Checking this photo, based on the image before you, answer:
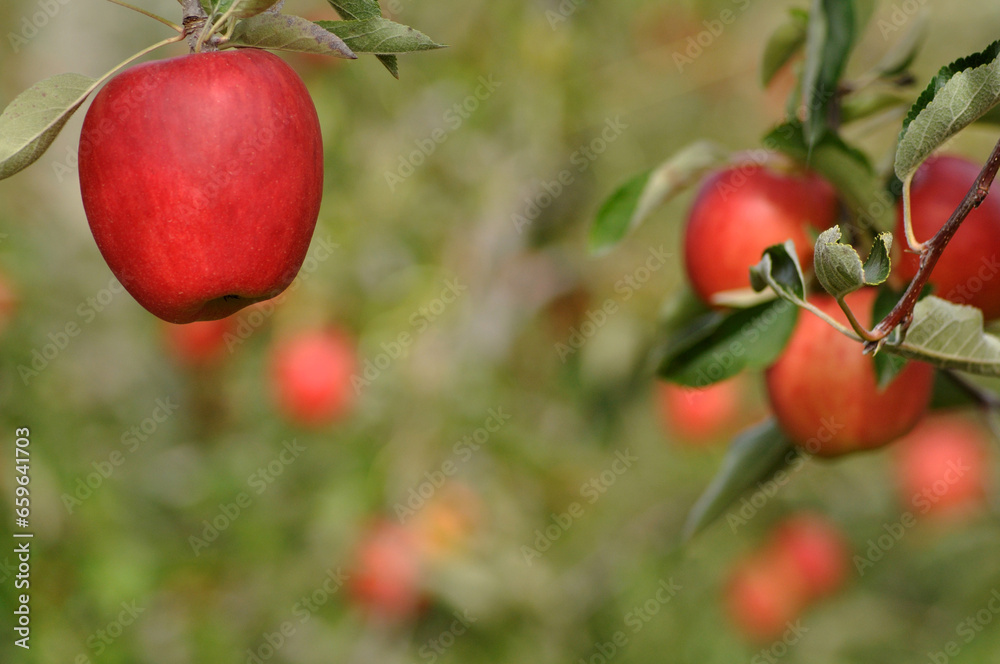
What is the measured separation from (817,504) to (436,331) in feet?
3.93

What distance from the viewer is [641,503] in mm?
2457

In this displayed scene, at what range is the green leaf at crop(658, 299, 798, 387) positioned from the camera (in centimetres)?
77

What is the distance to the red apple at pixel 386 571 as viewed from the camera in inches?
76.6

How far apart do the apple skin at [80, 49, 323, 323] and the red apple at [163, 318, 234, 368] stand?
1.81m

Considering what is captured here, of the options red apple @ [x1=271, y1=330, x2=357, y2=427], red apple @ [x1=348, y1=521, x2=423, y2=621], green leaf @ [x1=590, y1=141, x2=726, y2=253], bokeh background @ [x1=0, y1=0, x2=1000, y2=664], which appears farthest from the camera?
red apple @ [x1=271, y1=330, x2=357, y2=427]

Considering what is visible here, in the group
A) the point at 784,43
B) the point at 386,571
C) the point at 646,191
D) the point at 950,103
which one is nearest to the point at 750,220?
the point at 646,191

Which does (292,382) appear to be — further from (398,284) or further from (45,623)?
(45,623)

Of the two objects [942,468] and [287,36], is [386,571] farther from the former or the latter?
[287,36]

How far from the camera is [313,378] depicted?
2121mm

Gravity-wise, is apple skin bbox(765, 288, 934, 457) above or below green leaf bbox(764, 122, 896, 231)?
below

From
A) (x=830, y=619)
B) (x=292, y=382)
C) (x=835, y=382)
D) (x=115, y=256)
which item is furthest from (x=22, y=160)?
(x=830, y=619)

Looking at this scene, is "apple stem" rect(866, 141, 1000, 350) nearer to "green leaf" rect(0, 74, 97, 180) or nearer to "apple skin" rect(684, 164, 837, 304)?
"apple skin" rect(684, 164, 837, 304)

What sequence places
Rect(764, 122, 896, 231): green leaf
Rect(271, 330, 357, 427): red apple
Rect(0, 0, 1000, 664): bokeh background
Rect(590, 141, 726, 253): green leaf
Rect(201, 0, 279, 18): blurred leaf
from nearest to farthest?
1. Rect(201, 0, 279, 18): blurred leaf
2. Rect(764, 122, 896, 231): green leaf
3. Rect(590, 141, 726, 253): green leaf
4. Rect(0, 0, 1000, 664): bokeh background
5. Rect(271, 330, 357, 427): red apple

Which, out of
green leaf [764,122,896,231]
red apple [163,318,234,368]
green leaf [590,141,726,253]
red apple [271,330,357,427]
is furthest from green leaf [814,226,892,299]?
red apple [163,318,234,368]
